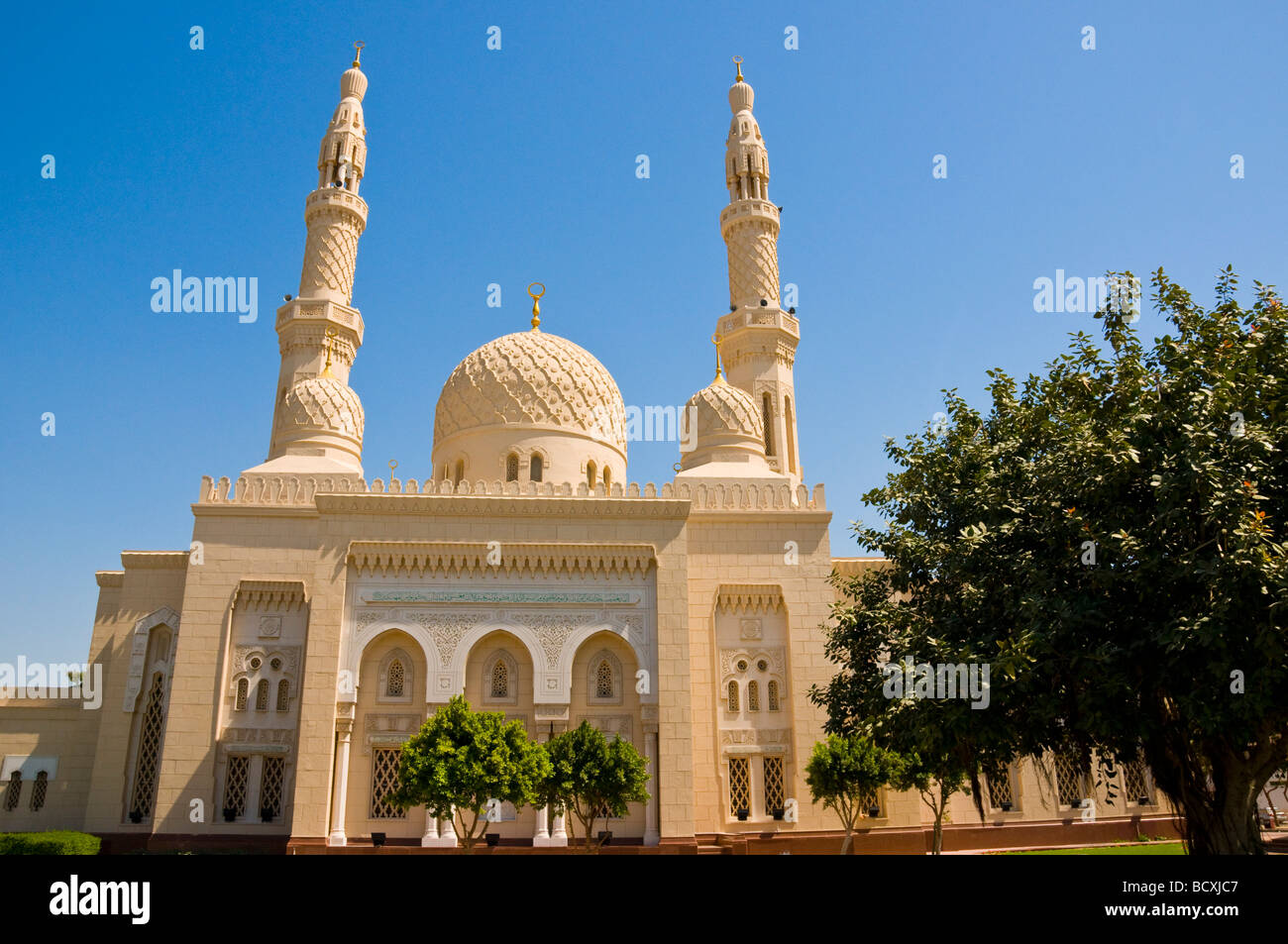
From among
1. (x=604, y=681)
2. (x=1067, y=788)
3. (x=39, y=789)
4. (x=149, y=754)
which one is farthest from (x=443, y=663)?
(x=1067, y=788)

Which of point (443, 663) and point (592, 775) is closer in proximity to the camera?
point (592, 775)

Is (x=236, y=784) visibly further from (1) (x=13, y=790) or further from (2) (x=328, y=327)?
(2) (x=328, y=327)

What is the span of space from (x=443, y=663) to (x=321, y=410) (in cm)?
832

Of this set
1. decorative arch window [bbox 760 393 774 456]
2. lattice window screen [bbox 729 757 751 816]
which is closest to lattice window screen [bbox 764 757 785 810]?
lattice window screen [bbox 729 757 751 816]

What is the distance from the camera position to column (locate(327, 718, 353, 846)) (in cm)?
1866

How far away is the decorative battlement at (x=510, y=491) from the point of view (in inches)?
828

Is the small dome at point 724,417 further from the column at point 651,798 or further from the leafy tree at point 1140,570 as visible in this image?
the leafy tree at point 1140,570

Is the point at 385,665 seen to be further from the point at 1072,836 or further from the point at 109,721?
the point at 1072,836

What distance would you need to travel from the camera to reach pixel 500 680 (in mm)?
20453

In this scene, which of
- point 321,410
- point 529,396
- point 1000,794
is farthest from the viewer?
point 529,396

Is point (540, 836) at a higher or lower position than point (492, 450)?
lower

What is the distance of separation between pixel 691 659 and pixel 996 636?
10.8 metres
